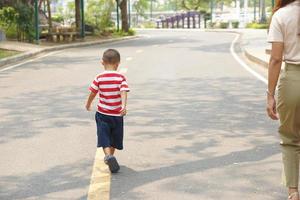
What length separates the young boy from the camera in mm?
5441

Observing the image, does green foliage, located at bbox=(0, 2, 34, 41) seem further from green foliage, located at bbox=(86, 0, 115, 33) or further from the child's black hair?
the child's black hair

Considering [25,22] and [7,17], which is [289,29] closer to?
[25,22]

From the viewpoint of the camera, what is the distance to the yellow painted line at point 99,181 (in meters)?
4.80

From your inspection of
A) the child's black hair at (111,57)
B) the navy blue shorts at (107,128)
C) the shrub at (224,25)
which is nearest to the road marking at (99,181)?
the navy blue shorts at (107,128)

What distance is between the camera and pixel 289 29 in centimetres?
402

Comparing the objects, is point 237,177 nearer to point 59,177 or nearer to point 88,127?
point 59,177

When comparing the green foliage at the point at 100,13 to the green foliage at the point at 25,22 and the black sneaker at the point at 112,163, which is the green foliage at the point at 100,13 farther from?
the black sneaker at the point at 112,163

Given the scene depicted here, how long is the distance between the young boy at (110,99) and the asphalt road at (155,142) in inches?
11.2

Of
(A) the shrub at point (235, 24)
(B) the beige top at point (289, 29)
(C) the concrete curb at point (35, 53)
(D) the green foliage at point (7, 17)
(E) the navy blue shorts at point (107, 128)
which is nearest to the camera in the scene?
(B) the beige top at point (289, 29)

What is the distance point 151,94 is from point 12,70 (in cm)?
625

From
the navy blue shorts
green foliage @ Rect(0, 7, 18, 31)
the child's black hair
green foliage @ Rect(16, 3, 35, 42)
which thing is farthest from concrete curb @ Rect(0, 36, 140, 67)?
the child's black hair

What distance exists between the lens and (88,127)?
7.69 meters

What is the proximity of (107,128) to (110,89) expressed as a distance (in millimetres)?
372

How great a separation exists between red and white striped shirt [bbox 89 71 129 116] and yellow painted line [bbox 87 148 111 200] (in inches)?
20.9
